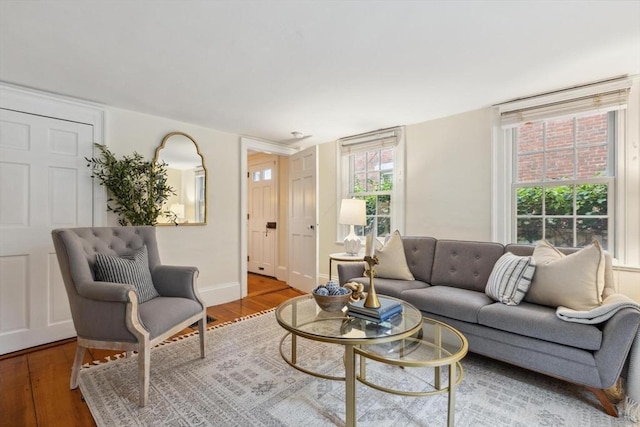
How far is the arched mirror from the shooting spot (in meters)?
3.29

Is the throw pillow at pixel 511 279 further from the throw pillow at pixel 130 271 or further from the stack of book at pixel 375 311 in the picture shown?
the throw pillow at pixel 130 271

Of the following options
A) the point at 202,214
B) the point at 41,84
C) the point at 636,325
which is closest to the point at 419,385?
Answer: the point at 636,325

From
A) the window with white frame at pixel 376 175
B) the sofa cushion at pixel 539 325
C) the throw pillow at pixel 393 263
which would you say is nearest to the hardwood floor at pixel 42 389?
the throw pillow at pixel 393 263

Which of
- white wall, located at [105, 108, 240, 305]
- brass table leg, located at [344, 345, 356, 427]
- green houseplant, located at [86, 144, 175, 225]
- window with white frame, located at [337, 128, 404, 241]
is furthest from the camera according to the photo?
window with white frame, located at [337, 128, 404, 241]

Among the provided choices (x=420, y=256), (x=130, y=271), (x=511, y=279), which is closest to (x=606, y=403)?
(x=511, y=279)

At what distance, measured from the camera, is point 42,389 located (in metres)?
1.89

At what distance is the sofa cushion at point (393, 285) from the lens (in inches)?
102

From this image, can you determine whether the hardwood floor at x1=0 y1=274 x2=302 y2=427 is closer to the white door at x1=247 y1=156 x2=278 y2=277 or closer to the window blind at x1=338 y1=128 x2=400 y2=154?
the white door at x1=247 y1=156 x2=278 y2=277

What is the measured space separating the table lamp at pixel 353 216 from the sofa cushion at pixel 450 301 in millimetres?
1118

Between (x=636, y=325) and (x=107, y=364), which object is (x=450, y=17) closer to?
(x=636, y=325)

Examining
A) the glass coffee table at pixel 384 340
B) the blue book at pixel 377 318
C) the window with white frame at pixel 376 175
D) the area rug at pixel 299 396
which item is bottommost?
the area rug at pixel 299 396

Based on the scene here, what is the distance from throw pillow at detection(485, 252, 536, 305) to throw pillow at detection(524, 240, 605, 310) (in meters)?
0.07

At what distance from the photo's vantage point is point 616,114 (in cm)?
243

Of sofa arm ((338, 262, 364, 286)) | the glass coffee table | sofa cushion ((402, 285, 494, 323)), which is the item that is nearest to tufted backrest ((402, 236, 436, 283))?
sofa cushion ((402, 285, 494, 323))
